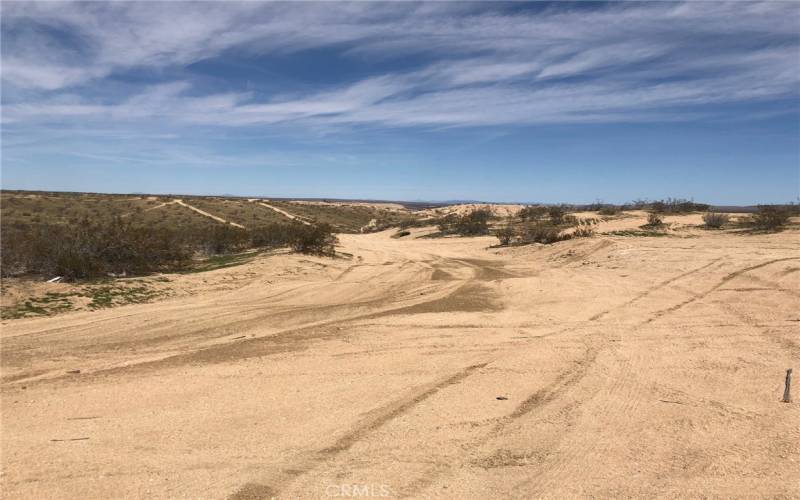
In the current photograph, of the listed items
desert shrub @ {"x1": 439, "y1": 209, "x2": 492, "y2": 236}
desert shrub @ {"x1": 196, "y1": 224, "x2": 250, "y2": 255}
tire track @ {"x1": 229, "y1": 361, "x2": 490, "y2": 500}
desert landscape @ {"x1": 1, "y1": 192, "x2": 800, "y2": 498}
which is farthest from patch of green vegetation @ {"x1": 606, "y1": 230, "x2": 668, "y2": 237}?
tire track @ {"x1": 229, "y1": 361, "x2": 490, "y2": 500}

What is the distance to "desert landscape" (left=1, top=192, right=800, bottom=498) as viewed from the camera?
15.3 feet

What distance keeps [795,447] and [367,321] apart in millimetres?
7289

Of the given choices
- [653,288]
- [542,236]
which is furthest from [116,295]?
[542,236]

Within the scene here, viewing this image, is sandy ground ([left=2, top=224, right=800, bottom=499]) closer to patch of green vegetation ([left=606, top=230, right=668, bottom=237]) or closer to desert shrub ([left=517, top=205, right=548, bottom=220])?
patch of green vegetation ([left=606, top=230, right=668, bottom=237])

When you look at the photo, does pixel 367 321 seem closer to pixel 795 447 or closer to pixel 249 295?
pixel 249 295

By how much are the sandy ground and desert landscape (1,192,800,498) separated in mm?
30

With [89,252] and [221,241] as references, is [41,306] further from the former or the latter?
[221,241]

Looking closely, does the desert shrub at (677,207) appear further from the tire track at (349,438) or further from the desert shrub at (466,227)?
the tire track at (349,438)

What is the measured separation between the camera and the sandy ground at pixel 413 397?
464cm

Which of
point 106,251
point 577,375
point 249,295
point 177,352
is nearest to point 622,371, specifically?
point 577,375

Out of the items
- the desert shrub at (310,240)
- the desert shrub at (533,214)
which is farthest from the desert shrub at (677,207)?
the desert shrub at (310,240)

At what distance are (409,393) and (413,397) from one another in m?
0.15

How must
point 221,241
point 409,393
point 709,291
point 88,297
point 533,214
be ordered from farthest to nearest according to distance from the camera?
point 533,214
point 221,241
point 709,291
point 88,297
point 409,393

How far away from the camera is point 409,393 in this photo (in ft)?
21.7
